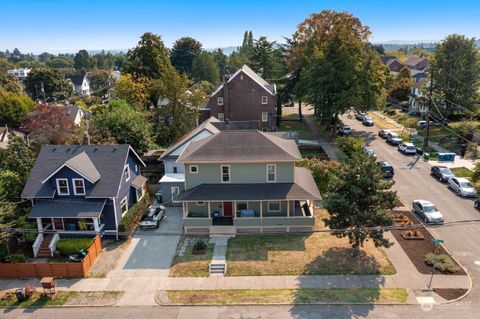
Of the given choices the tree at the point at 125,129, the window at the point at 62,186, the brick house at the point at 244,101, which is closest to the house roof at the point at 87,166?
the window at the point at 62,186

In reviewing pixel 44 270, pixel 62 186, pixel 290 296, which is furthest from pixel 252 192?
pixel 44 270

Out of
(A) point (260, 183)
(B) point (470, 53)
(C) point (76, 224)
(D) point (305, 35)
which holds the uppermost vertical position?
(D) point (305, 35)

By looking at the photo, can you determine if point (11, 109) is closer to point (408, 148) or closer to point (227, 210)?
point (227, 210)

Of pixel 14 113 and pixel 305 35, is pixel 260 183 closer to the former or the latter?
pixel 305 35

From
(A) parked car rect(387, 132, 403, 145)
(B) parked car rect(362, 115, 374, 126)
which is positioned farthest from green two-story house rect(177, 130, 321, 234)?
(B) parked car rect(362, 115, 374, 126)

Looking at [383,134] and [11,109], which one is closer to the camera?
[383,134]

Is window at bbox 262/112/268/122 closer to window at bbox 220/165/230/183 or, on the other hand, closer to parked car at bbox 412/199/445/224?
window at bbox 220/165/230/183

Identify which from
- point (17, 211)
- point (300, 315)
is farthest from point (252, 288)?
point (17, 211)
